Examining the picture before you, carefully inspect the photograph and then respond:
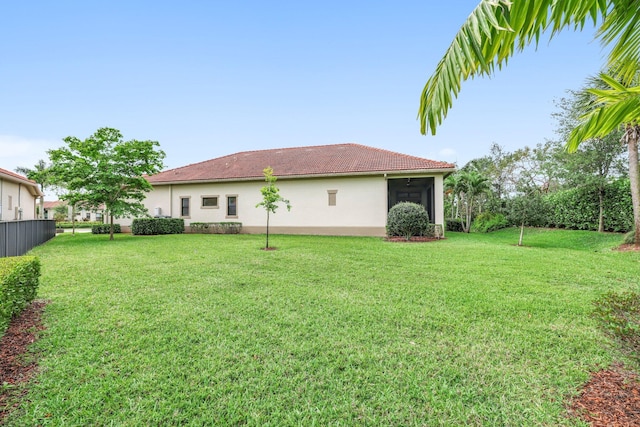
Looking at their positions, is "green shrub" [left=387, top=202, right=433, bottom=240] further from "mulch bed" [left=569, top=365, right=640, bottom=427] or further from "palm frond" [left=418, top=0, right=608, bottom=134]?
"palm frond" [left=418, top=0, right=608, bottom=134]

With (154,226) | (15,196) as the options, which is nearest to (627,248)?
(154,226)

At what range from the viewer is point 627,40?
260cm

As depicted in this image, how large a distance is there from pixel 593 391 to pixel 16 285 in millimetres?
6787

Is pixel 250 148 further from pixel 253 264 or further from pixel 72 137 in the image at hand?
pixel 253 264

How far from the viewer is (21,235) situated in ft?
32.8

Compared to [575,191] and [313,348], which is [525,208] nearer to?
[575,191]

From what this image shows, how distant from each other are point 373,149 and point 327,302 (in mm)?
16817

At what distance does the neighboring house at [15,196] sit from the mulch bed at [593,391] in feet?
53.1

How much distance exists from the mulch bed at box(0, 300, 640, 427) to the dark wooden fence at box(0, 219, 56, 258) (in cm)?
803

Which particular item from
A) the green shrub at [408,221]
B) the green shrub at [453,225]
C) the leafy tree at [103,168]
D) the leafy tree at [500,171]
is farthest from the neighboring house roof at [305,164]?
the leafy tree at [500,171]

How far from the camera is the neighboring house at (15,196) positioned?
14.1 metres

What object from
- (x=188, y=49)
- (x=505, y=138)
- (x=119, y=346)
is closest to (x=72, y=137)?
(x=188, y=49)

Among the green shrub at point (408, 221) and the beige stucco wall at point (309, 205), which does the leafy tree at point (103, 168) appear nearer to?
the beige stucco wall at point (309, 205)

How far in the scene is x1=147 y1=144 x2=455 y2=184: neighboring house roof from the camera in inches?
624
